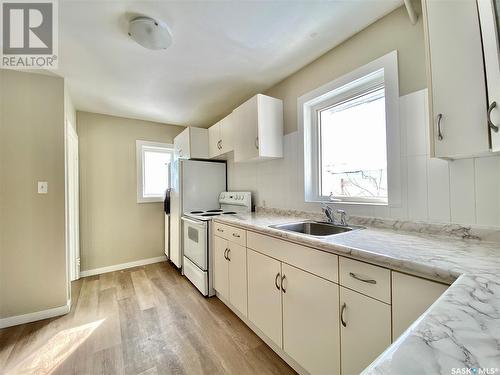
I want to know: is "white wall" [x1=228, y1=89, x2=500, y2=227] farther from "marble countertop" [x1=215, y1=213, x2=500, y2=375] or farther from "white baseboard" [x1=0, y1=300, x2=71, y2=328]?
"white baseboard" [x1=0, y1=300, x2=71, y2=328]

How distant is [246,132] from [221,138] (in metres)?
0.61

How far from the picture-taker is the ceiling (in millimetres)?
1392

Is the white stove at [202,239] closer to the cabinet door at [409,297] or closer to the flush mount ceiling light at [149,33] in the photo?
the flush mount ceiling light at [149,33]

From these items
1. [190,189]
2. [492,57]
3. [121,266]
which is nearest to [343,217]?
[492,57]

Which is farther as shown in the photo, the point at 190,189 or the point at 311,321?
the point at 190,189

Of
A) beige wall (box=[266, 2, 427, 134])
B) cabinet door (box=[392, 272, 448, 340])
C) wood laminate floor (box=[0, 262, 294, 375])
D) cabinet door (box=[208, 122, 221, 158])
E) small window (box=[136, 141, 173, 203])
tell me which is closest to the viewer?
cabinet door (box=[392, 272, 448, 340])

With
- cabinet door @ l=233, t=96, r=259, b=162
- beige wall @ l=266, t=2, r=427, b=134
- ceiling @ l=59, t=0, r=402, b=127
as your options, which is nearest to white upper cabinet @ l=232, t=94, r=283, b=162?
cabinet door @ l=233, t=96, r=259, b=162

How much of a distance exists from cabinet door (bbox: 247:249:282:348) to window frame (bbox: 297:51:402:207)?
2.49 feet

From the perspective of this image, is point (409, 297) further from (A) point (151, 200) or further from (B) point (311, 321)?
(A) point (151, 200)

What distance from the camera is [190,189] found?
2951 mm

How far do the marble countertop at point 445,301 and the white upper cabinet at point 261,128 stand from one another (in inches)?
47.4

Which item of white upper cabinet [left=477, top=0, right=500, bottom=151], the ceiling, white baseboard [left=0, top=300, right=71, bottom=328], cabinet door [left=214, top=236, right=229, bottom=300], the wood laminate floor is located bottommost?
the wood laminate floor

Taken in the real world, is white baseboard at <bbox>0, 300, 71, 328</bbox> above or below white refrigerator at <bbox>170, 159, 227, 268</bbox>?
below

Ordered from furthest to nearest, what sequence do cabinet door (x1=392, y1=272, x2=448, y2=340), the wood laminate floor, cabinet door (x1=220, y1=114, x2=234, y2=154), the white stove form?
cabinet door (x1=220, y1=114, x2=234, y2=154) < the white stove < the wood laminate floor < cabinet door (x1=392, y1=272, x2=448, y2=340)
